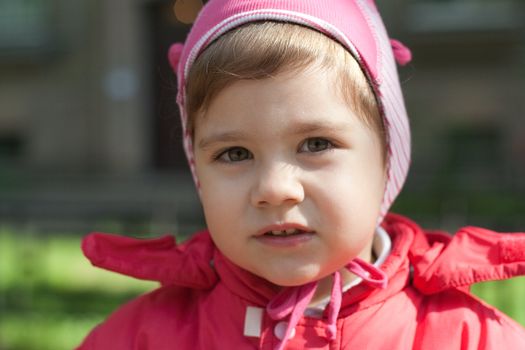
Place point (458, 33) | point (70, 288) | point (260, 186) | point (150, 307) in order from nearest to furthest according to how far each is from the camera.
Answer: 1. point (260, 186)
2. point (150, 307)
3. point (70, 288)
4. point (458, 33)

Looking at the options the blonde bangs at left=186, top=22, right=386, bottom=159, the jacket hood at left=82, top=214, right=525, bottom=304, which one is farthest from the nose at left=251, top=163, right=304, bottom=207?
the jacket hood at left=82, top=214, right=525, bottom=304

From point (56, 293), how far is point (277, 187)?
354 cm

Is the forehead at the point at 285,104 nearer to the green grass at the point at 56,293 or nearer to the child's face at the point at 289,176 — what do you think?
the child's face at the point at 289,176

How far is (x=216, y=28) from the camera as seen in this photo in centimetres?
189

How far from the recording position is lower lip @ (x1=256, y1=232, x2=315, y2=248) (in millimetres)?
1777

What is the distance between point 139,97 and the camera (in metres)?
13.1

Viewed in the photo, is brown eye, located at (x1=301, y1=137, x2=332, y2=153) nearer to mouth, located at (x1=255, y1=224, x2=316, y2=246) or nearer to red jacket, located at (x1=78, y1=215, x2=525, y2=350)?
mouth, located at (x1=255, y1=224, x2=316, y2=246)

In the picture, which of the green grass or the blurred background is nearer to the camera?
the green grass

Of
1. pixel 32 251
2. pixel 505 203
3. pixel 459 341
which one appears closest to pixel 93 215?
pixel 32 251

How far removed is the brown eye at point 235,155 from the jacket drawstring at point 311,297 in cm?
35

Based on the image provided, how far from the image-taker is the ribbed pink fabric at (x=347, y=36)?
1.83 m

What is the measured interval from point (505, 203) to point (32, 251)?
4.81 meters

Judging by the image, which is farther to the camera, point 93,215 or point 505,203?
point 505,203

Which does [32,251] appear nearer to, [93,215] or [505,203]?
[93,215]
